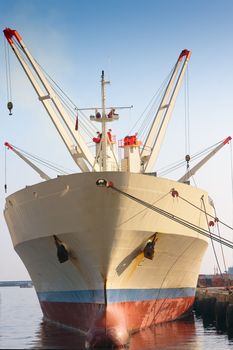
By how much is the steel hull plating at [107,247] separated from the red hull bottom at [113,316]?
0.13 ft

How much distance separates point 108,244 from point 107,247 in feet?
A: 0.40

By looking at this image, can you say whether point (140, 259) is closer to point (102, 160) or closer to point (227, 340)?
point (227, 340)

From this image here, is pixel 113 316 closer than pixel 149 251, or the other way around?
pixel 113 316

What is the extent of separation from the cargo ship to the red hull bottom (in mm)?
41

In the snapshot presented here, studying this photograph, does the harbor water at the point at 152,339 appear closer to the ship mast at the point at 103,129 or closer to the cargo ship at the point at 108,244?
the cargo ship at the point at 108,244

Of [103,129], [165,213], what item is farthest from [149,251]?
[103,129]

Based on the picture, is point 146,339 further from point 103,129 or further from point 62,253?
point 103,129

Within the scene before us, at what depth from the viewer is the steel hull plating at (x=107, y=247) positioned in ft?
67.2

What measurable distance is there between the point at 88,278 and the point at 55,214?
3.00 metres

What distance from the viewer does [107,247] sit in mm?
20453

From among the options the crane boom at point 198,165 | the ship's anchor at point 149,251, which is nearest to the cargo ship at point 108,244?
the ship's anchor at point 149,251

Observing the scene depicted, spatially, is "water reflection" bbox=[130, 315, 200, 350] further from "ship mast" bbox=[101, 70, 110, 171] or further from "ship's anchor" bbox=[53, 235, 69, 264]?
"ship mast" bbox=[101, 70, 110, 171]

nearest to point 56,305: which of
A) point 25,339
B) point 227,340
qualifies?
point 25,339

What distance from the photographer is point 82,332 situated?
22484 millimetres
